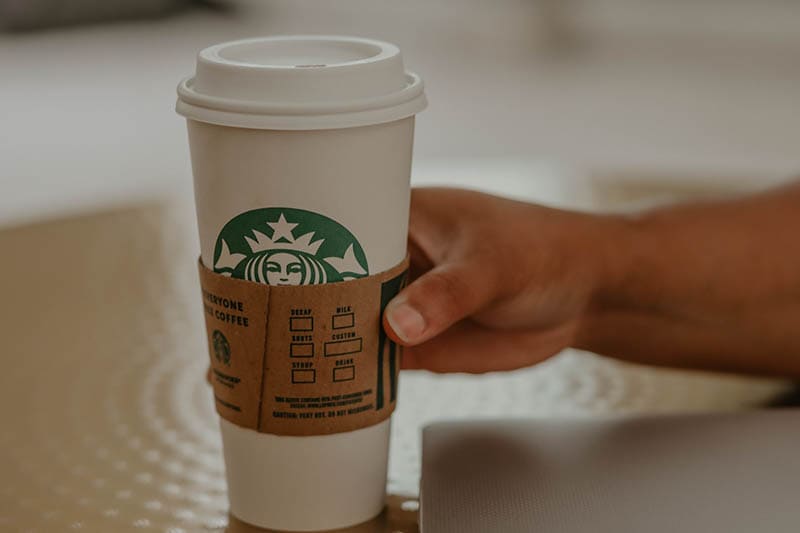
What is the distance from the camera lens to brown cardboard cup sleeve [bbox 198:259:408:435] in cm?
65

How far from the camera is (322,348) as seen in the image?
66 cm

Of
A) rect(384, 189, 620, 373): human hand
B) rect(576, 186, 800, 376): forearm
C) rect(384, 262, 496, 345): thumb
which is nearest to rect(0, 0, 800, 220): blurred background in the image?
rect(576, 186, 800, 376): forearm

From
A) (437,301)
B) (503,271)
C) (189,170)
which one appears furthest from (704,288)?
(189,170)

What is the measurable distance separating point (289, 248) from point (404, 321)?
0.08 m

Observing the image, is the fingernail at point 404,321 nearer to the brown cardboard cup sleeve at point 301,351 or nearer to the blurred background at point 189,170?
the brown cardboard cup sleeve at point 301,351

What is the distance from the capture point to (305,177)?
0.63 meters

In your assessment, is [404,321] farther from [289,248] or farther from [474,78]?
[474,78]

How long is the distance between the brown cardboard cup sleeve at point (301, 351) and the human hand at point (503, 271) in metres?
0.08

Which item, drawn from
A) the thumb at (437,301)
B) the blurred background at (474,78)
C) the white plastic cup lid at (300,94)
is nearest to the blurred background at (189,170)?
the blurred background at (474,78)

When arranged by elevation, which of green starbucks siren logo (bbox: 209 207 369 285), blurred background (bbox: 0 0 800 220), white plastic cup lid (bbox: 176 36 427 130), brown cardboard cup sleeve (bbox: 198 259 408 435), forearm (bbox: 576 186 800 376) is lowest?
blurred background (bbox: 0 0 800 220)

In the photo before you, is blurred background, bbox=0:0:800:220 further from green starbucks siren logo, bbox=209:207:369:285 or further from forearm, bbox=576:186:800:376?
green starbucks siren logo, bbox=209:207:369:285

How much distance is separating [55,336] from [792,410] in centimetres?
61

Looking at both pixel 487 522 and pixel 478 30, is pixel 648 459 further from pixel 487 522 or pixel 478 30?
pixel 478 30

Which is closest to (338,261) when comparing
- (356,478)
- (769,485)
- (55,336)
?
(356,478)
